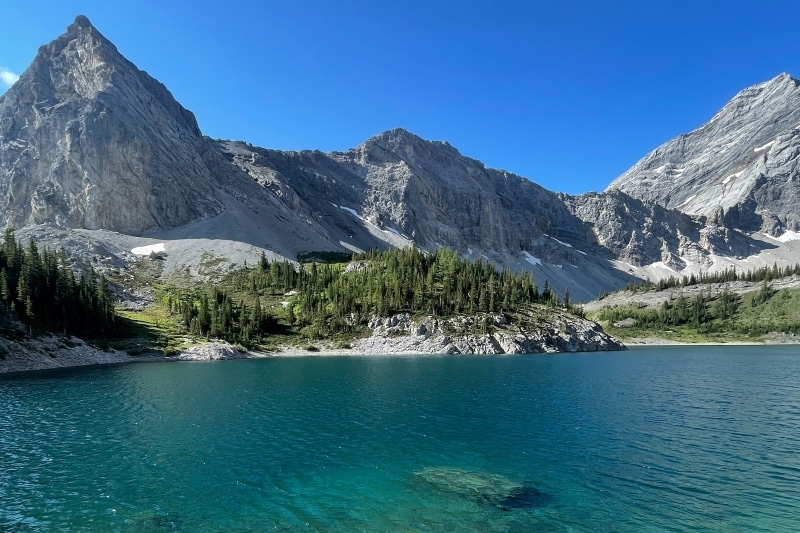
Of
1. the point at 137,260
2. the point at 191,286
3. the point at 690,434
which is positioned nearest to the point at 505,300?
the point at 690,434

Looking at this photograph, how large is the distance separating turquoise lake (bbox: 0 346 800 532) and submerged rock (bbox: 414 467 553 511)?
161mm

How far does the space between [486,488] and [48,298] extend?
110954 mm

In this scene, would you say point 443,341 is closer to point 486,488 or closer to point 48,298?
point 48,298

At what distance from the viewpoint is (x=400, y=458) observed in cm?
3183

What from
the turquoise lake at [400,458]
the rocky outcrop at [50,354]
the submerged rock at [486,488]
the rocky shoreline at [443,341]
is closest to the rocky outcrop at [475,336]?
the rocky shoreline at [443,341]

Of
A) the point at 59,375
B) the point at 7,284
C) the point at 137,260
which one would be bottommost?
the point at 59,375

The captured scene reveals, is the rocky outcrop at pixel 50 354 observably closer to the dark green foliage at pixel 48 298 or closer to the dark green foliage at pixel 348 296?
the dark green foliage at pixel 48 298

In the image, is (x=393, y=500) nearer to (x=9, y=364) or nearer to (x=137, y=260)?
(x=9, y=364)

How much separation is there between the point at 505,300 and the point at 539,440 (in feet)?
363

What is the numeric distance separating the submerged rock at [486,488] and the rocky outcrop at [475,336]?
9192cm

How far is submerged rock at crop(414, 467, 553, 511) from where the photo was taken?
24.2 meters

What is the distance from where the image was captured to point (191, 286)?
176 m

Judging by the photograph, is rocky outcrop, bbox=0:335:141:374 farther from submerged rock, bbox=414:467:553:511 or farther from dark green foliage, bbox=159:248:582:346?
submerged rock, bbox=414:467:553:511

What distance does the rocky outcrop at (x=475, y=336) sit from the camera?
401 ft
